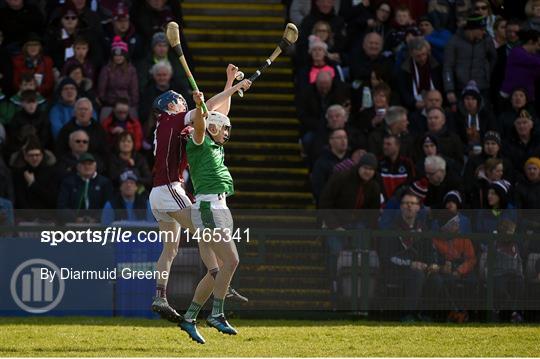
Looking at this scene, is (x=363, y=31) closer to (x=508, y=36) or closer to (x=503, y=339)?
(x=508, y=36)

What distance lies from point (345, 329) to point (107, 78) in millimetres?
5555

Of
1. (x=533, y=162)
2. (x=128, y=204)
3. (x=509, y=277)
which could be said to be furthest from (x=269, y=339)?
(x=533, y=162)

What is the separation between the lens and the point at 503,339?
18109 millimetres

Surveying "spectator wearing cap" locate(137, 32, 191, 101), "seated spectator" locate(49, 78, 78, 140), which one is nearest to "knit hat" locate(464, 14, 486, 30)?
"spectator wearing cap" locate(137, 32, 191, 101)

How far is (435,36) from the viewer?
78.9 ft

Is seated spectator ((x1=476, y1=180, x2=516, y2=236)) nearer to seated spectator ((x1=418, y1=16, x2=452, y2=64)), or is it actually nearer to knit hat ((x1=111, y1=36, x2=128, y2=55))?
seated spectator ((x1=418, y1=16, x2=452, y2=64))

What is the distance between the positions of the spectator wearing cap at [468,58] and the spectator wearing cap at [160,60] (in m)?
3.49

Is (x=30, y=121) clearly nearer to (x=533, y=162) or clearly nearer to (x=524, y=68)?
(x=533, y=162)

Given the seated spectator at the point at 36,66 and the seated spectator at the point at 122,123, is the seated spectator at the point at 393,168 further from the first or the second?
the seated spectator at the point at 36,66

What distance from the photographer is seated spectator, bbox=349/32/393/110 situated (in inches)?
920

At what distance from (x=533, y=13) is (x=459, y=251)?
5526 mm

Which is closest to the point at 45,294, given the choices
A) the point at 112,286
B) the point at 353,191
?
the point at 112,286

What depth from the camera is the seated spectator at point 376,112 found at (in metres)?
22.9

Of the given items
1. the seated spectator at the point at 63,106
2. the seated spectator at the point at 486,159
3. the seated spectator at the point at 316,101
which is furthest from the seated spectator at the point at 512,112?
the seated spectator at the point at 63,106
